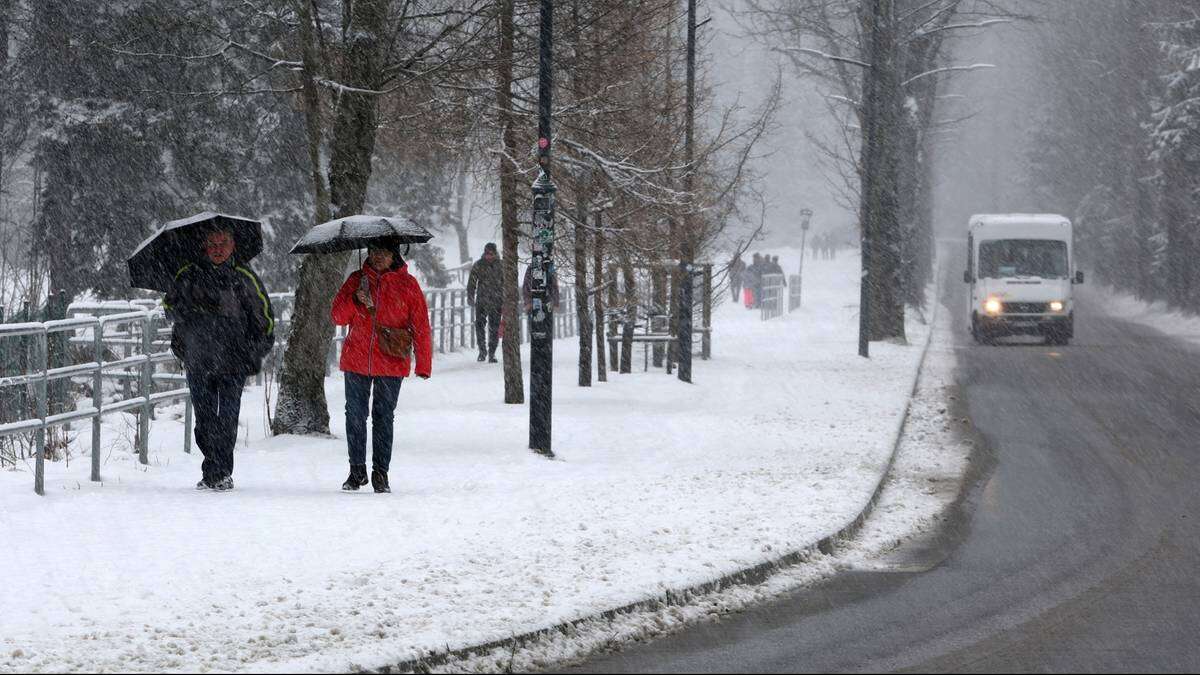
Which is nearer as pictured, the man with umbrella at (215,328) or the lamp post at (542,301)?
the man with umbrella at (215,328)

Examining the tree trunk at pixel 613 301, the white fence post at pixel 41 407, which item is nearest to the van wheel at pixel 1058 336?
the tree trunk at pixel 613 301

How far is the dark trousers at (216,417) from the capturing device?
1023cm

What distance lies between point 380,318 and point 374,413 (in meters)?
0.65

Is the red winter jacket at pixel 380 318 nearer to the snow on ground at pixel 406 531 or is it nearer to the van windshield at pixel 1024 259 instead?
the snow on ground at pixel 406 531

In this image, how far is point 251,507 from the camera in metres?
9.52

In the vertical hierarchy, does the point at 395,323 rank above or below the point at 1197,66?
below

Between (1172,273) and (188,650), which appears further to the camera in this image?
(1172,273)

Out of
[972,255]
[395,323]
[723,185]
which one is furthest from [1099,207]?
[395,323]

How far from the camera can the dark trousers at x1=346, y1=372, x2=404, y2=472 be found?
10.4 meters

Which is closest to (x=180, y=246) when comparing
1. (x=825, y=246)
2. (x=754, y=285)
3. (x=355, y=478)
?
(x=355, y=478)

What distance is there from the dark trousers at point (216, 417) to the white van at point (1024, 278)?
991 inches

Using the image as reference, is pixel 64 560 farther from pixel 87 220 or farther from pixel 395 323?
pixel 87 220

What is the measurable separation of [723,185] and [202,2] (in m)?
12.2

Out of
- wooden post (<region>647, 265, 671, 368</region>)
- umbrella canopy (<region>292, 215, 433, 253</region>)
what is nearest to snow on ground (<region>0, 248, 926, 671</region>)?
umbrella canopy (<region>292, 215, 433, 253</region>)
